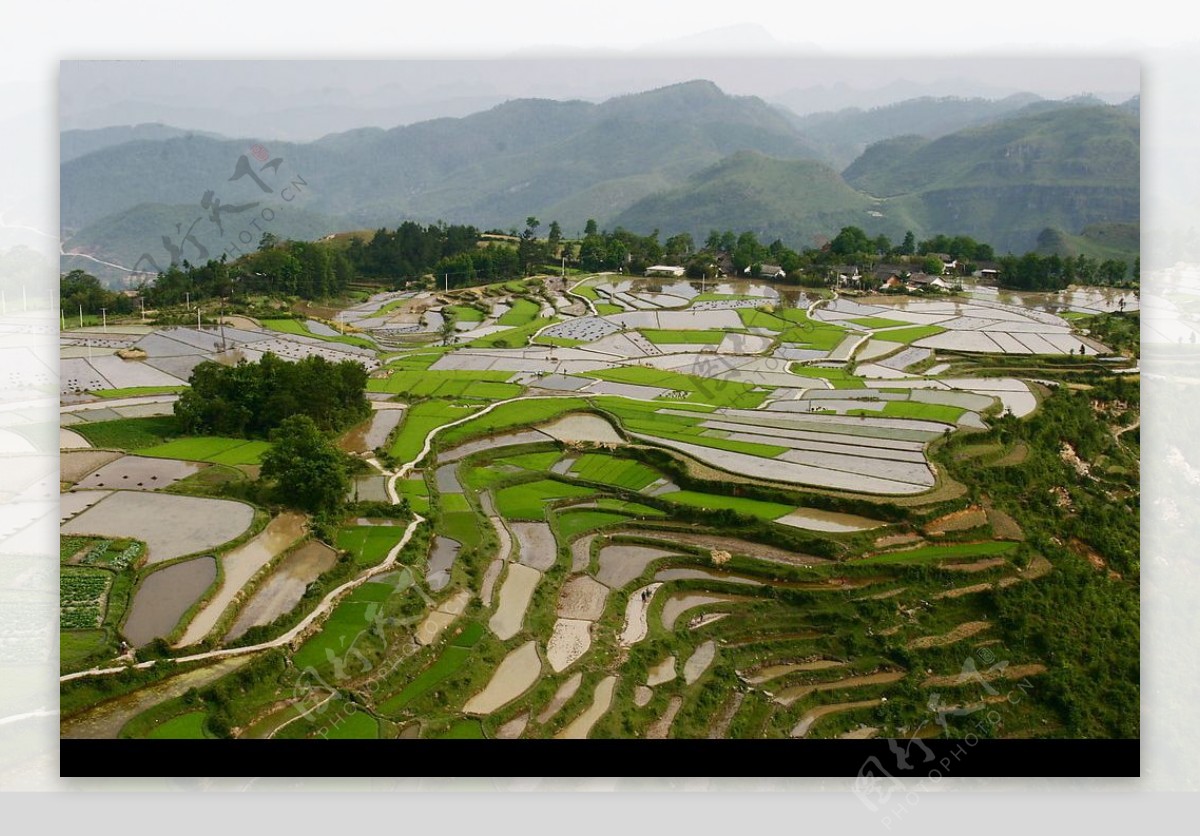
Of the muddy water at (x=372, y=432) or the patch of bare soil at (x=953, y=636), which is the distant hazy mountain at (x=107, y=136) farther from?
the patch of bare soil at (x=953, y=636)

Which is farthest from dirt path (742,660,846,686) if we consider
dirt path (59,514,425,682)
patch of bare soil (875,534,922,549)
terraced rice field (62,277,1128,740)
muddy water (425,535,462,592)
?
dirt path (59,514,425,682)

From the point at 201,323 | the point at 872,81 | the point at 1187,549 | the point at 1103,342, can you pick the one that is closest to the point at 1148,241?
the point at 1187,549

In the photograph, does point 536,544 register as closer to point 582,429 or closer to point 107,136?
point 582,429

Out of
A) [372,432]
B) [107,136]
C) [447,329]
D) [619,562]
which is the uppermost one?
[107,136]

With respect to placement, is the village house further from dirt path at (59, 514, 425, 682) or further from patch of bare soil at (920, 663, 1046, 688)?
patch of bare soil at (920, 663, 1046, 688)


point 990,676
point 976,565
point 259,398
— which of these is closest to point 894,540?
point 976,565
